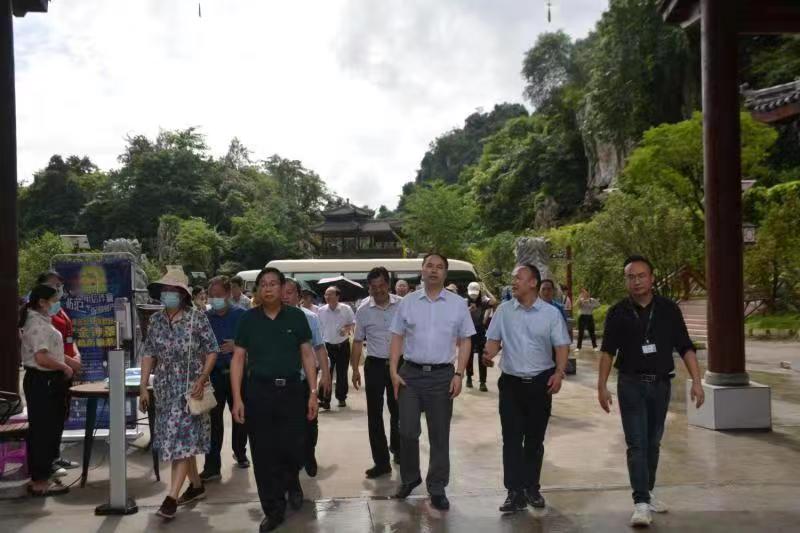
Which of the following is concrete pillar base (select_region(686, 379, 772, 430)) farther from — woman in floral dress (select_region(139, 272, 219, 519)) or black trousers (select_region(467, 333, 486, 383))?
woman in floral dress (select_region(139, 272, 219, 519))

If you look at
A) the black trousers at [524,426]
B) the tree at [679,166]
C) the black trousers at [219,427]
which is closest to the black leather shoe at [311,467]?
the black trousers at [219,427]

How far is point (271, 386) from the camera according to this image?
5.24 meters

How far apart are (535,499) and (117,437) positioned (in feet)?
9.63

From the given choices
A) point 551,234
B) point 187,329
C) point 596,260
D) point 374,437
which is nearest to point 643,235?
point 596,260

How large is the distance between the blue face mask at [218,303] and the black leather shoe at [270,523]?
2.27 m

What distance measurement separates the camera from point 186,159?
175 feet

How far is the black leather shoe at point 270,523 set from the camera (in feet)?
16.7

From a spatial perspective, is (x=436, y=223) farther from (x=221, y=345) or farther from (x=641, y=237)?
(x=221, y=345)

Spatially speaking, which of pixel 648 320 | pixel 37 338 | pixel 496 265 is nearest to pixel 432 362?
pixel 648 320

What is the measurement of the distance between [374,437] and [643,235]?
1382 cm

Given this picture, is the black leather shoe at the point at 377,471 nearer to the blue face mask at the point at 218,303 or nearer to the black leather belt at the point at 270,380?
the black leather belt at the point at 270,380

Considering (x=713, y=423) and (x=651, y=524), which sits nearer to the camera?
(x=651, y=524)

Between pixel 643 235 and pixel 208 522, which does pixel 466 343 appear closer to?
pixel 208 522

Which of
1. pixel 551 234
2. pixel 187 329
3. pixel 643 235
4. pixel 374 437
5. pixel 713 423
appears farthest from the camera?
pixel 551 234
